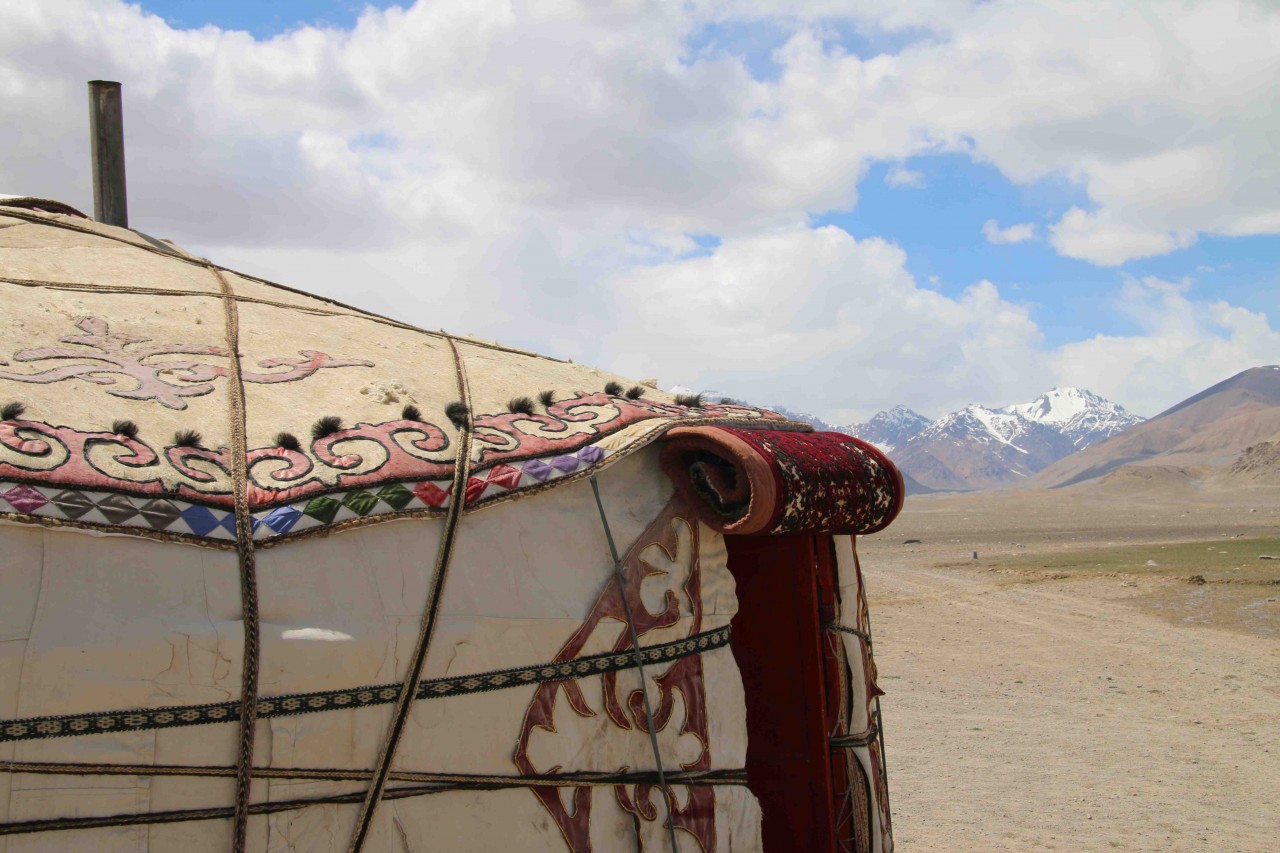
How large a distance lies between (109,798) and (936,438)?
197380 millimetres

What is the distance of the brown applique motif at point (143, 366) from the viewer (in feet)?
7.98

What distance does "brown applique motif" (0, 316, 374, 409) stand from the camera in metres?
2.43

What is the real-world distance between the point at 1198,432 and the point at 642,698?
128m

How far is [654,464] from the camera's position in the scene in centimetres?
279

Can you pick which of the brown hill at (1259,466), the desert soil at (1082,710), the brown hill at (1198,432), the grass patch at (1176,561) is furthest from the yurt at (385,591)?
the brown hill at (1198,432)

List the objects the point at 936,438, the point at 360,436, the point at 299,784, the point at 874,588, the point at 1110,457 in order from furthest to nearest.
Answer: the point at 936,438 < the point at 1110,457 < the point at 874,588 < the point at 360,436 < the point at 299,784

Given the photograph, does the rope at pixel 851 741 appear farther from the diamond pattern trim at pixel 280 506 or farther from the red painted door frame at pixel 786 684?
the diamond pattern trim at pixel 280 506

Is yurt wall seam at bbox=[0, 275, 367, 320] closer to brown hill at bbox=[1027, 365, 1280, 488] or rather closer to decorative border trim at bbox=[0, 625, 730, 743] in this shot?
decorative border trim at bbox=[0, 625, 730, 743]

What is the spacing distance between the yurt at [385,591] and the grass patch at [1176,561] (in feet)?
38.8

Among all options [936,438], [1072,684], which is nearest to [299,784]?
[1072,684]

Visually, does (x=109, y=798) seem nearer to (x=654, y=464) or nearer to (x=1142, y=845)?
(x=654, y=464)

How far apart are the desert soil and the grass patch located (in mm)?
197

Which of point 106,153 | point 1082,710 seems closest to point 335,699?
point 106,153

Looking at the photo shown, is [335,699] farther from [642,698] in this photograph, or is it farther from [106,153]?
[106,153]
